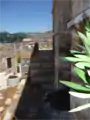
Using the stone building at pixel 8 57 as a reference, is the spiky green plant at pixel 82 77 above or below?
above

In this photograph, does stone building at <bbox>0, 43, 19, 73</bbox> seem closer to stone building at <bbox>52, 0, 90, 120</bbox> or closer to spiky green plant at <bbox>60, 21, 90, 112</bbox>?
stone building at <bbox>52, 0, 90, 120</bbox>

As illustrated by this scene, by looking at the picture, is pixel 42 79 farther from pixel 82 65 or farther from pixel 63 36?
pixel 82 65

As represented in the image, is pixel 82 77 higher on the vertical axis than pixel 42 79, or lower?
higher

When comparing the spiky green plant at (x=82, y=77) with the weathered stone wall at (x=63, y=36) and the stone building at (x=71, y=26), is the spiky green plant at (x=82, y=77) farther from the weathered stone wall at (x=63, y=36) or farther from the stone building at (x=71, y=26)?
the weathered stone wall at (x=63, y=36)

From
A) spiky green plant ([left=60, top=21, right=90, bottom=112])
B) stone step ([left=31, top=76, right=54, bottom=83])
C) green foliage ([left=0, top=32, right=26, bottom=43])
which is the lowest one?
stone step ([left=31, top=76, right=54, bottom=83])

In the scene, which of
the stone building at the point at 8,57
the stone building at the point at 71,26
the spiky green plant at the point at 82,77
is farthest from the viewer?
the stone building at the point at 8,57

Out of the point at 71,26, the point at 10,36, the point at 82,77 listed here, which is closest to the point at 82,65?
the point at 82,77

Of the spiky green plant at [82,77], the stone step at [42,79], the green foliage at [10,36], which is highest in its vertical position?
the green foliage at [10,36]

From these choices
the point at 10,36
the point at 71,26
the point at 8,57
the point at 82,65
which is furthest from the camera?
the point at 10,36

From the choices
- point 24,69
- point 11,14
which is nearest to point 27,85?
point 24,69

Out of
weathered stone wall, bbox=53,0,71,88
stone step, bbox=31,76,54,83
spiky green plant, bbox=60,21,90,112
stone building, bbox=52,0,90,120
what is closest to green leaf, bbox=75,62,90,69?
spiky green plant, bbox=60,21,90,112

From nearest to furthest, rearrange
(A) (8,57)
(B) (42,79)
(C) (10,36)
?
(B) (42,79) < (A) (8,57) < (C) (10,36)

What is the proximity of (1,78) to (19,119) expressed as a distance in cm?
584

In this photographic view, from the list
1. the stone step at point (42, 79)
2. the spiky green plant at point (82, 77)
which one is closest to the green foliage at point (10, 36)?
the stone step at point (42, 79)
